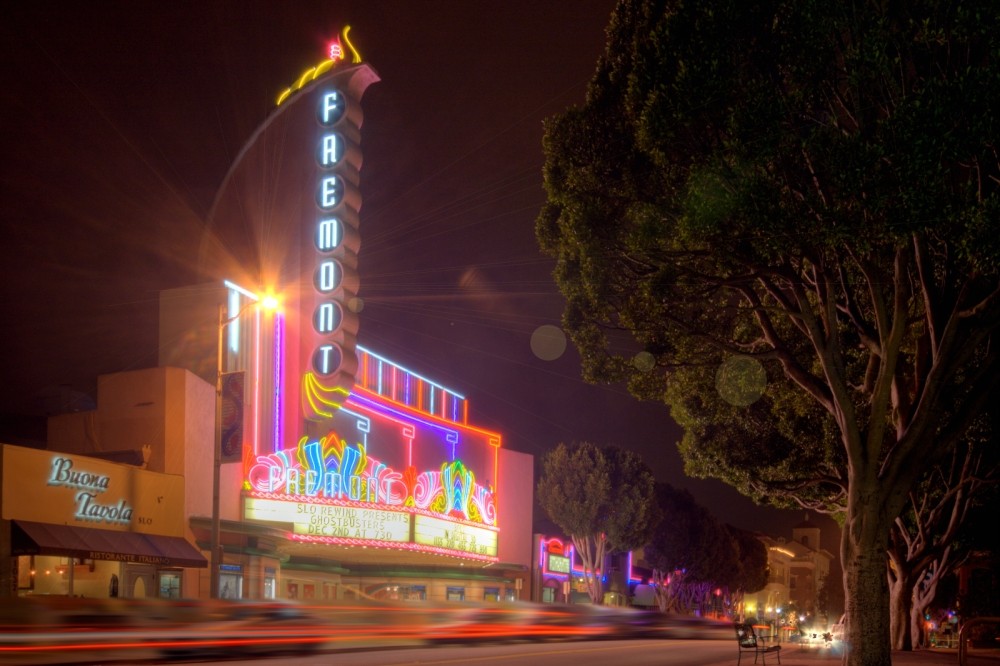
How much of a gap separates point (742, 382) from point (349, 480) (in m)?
17.8

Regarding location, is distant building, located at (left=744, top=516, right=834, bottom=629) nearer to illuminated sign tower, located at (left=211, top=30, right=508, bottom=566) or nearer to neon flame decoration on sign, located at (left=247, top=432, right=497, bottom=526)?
neon flame decoration on sign, located at (left=247, top=432, right=497, bottom=526)

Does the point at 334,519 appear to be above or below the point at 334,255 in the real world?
below

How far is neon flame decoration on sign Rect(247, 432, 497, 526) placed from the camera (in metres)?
33.0

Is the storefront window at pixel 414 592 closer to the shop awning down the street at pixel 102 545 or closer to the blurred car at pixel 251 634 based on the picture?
the shop awning down the street at pixel 102 545

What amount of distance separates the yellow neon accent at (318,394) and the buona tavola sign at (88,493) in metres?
7.13

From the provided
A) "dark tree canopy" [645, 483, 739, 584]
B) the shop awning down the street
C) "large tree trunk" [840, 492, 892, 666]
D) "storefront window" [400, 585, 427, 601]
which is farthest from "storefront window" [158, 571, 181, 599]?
"dark tree canopy" [645, 483, 739, 584]

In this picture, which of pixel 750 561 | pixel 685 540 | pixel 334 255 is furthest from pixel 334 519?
pixel 750 561

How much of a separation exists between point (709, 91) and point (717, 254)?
2.71 m

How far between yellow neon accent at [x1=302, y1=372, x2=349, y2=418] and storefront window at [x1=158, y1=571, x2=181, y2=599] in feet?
26.2

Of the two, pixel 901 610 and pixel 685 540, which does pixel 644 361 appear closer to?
pixel 901 610

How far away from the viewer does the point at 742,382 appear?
73.4 ft

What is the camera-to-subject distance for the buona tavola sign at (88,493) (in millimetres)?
22766

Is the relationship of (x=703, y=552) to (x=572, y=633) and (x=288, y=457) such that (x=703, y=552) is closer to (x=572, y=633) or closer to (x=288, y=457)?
(x=288, y=457)

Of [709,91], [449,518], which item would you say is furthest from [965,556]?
[709,91]
